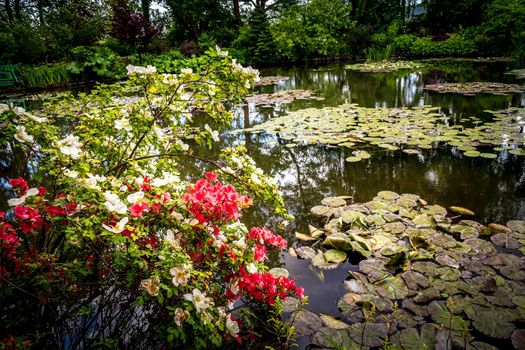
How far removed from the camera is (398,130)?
14.0ft

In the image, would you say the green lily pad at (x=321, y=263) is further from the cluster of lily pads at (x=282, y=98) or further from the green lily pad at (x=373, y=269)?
the cluster of lily pads at (x=282, y=98)

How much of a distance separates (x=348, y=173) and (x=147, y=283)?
106 inches

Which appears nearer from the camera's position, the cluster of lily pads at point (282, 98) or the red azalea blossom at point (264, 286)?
the red azalea blossom at point (264, 286)

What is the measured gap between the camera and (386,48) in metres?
15.7

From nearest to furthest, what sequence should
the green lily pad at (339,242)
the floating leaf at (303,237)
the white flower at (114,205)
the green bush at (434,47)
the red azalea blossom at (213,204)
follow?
the white flower at (114,205), the red azalea blossom at (213,204), the green lily pad at (339,242), the floating leaf at (303,237), the green bush at (434,47)

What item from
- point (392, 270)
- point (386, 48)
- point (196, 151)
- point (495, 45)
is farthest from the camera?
point (386, 48)

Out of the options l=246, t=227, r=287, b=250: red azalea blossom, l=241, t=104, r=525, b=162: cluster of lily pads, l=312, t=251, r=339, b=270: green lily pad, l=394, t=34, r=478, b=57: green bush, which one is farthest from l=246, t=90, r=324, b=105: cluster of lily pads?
l=394, t=34, r=478, b=57: green bush

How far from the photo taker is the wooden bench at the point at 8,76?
8.71m

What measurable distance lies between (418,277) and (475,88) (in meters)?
7.19

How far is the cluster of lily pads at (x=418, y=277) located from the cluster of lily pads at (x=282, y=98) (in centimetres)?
498

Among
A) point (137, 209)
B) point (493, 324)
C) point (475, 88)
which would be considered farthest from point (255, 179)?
point (475, 88)

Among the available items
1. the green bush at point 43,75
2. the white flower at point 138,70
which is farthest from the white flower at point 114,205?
the green bush at point 43,75

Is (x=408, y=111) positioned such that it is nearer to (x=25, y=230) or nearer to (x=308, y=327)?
(x=308, y=327)

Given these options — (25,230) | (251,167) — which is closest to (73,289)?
(25,230)
